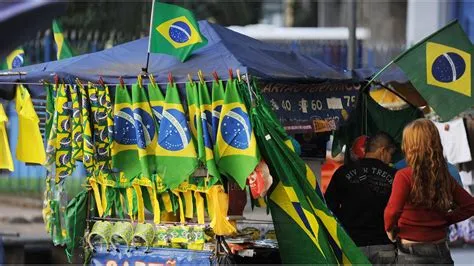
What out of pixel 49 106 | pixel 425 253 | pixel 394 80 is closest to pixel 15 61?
pixel 49 106

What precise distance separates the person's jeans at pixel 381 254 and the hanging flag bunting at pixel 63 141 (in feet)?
7.31

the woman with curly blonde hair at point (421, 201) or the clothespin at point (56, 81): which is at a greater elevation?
the clothespin at point (56, 81)

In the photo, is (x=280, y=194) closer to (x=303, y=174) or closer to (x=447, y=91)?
(x=303, y=174)

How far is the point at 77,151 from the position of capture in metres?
6.73

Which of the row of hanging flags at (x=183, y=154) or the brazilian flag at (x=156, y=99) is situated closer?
the row of hanging flags at (x=183, y=154)

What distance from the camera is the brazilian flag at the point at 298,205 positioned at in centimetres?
635

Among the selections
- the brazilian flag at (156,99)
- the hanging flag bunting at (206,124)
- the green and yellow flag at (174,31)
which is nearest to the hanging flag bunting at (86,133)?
the brazilian flag at (156,99)

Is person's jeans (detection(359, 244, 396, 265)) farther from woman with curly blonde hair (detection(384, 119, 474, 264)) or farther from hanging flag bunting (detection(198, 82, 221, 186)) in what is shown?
hanging flag bunting (detection(198, 82, 221, 186))

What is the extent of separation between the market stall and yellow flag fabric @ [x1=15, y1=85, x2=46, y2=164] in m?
0.07

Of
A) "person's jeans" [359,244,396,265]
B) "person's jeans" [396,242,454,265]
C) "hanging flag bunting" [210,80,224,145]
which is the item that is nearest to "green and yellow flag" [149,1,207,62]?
"hanging flag bunting" [210,80,224,145]

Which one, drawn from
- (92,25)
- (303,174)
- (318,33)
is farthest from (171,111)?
(92,25)

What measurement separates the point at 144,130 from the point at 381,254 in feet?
6.36

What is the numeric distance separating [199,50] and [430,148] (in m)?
2.00

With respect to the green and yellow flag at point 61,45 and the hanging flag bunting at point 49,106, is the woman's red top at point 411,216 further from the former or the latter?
the green and yellow flag at point 61,45
